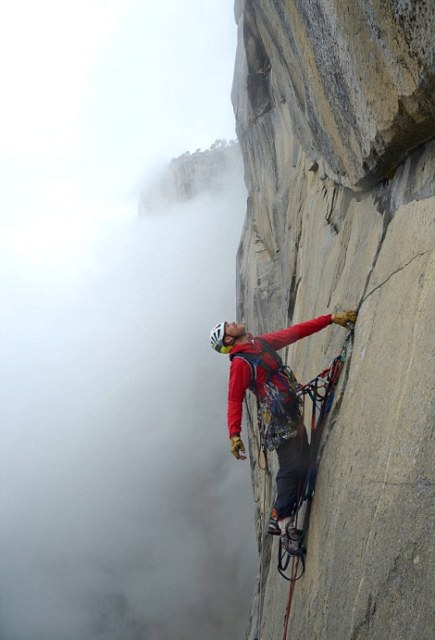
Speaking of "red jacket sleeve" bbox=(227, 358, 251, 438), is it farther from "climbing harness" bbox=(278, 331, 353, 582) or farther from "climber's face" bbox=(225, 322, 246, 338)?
"climbing harness" bbox=(278, 331, 353, 582)

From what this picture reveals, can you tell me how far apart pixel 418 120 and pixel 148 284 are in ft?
298

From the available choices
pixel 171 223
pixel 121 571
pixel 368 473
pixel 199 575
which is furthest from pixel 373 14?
pixel 171 223

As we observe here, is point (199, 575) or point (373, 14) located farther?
point (199, 575)

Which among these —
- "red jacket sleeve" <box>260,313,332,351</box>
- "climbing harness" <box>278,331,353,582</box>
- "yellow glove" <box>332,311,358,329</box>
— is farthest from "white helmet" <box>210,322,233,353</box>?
"yellow glove" <box>332,311,358,329</box>

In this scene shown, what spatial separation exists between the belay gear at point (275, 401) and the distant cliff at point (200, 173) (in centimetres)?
4502

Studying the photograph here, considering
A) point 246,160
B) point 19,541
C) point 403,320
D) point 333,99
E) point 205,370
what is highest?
point 246,160

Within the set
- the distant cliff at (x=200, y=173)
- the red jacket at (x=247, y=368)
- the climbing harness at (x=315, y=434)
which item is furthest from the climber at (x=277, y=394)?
the distant cliff at (x=200, y=173)

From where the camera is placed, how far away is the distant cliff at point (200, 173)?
170ft

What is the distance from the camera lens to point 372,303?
4898 mm

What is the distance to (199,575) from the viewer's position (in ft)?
137

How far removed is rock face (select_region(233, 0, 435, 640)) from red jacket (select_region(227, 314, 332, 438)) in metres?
0.52

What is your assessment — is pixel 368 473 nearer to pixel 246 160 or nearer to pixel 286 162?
pixel 286 162

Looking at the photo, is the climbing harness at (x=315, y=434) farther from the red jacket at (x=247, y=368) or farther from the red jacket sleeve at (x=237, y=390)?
the red jacket sleeve at (x=237, y=390)

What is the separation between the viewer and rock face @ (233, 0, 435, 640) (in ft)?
11.3
